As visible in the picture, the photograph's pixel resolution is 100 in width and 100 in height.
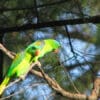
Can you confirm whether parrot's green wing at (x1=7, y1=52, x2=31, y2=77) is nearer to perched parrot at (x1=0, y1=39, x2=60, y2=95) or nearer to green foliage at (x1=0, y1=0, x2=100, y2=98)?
perched parrot at (x1=0, y1=39, x2=60, y2=95)

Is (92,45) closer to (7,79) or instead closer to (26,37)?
(26,37)

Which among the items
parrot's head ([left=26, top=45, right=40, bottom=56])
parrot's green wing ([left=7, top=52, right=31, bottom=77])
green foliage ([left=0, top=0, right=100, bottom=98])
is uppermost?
parrot's head ([left=26, top=45, right=40, bottom=56])

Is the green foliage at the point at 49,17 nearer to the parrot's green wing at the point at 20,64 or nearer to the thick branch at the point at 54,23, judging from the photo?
the thick branch at the point at 54,23

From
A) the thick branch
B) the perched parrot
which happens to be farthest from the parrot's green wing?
the thick branch

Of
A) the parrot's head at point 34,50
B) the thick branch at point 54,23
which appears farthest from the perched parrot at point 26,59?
the thick branch at point 54,23

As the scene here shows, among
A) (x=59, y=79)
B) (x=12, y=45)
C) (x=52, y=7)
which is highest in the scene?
(x=52, y=7)

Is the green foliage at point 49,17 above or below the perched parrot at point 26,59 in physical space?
below

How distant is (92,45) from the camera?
6.35ft

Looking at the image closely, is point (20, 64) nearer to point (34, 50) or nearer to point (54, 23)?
point (34, 50)

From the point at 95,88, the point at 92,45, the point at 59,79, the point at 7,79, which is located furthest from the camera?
the point at 92,45

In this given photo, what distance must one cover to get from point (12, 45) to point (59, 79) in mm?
341

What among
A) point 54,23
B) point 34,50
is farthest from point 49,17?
point 34,50

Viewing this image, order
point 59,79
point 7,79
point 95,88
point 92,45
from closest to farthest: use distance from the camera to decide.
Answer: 1. point 7,79
2. point 95,88
3. point 59,79
4. point 92,45

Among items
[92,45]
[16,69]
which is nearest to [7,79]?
[16,69]
